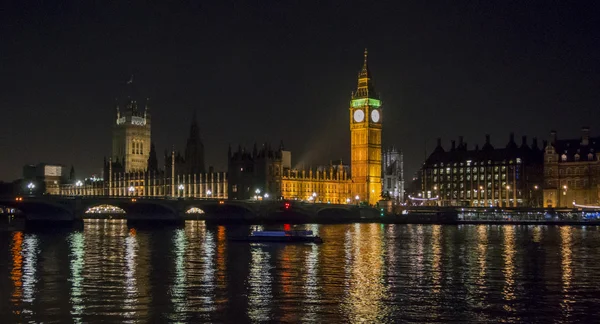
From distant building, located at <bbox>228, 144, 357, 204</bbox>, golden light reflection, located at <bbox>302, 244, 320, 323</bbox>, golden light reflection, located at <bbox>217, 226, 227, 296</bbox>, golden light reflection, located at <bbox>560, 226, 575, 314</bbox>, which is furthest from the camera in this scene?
distant building, located at <bbox>228, 144, 357, 204</bbox>

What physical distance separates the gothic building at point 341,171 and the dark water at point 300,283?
8748 centimetres

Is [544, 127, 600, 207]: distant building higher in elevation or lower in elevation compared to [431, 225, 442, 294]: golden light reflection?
higher

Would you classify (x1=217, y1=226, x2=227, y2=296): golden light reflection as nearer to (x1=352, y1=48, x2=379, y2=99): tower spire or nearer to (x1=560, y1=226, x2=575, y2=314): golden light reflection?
(x1=560, y1=226, x2=575, y2=314): golden light reflection

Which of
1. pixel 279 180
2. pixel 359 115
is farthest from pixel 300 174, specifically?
pixel 359 115

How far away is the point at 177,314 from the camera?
31188 millimetres

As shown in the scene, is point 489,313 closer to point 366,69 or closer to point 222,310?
point 222,310

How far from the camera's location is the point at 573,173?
138625mm

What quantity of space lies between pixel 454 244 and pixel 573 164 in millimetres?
75718

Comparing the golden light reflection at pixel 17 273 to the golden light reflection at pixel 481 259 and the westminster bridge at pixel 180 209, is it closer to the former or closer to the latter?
the golden light reflection at pixel 481 259

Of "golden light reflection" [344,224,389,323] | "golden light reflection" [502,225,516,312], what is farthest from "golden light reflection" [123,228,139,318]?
"golden light reflection" [502,225,516,312]

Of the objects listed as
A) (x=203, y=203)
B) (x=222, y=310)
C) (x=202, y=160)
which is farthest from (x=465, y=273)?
(x=202, y=160)

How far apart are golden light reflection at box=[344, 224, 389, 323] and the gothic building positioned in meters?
93.6

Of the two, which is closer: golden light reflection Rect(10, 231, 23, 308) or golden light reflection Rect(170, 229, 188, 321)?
golden light reflection Rect(170, 229, 188, 321)

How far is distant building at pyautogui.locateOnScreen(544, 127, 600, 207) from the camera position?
137 m
